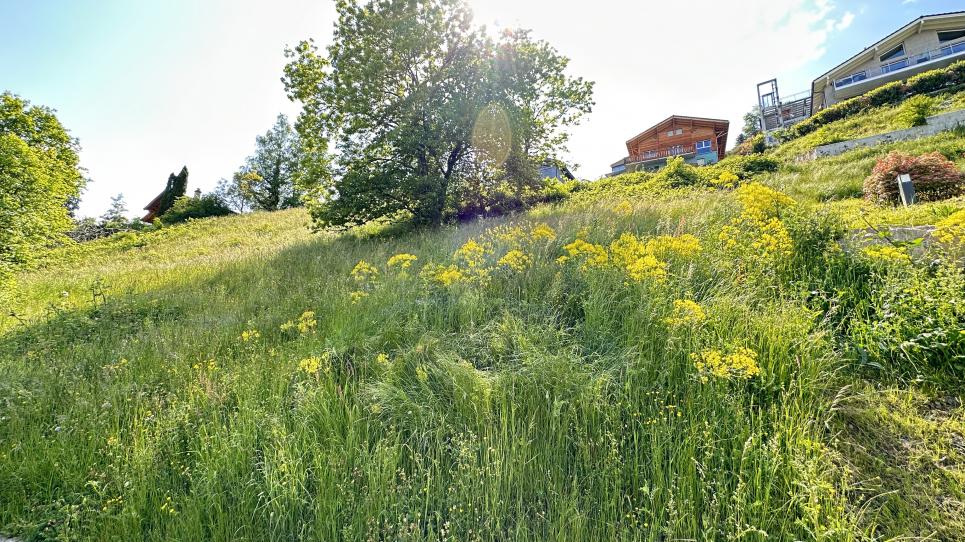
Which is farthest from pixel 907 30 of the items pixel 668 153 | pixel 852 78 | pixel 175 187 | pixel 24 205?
pixel 175 187

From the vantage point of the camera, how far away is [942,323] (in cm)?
225

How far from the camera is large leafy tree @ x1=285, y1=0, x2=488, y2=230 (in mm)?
8773

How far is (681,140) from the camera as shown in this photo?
31.8 metres

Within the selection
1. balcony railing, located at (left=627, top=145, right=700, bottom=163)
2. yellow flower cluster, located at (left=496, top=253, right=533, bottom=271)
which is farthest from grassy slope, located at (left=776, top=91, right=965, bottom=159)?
yellow flower cluster, located at (left=496, top=253, right=533, bottom=271)

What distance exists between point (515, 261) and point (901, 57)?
40204 mm

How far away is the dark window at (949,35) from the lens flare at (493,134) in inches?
1476

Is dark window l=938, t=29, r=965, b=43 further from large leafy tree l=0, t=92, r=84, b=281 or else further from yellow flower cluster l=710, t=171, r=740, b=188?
large leafy tree l=0, t=92, r=84, b=281

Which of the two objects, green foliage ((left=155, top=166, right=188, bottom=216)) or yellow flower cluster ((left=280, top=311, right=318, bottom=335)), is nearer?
yellow flower cluster ((left=280, top=311, right=318, bottom=335))

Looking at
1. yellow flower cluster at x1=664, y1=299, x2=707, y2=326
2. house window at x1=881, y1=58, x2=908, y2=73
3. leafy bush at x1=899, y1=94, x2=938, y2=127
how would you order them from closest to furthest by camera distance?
yellow flower cluster at x1=664, y1=299, x2=707, y2=326
leafy bush at x1=899, y1=94, x2=938, y2=127
house window at x1=881, y1=58, x2=908, y2=73

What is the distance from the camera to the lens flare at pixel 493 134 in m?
8.90

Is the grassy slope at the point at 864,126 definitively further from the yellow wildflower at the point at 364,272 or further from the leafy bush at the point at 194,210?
the leafy bush at the point at 194,210

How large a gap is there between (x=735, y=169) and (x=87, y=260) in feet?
79.2

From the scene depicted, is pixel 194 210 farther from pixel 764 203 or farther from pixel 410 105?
pixel 764 203

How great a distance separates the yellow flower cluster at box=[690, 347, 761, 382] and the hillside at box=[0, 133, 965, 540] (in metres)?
0.03
